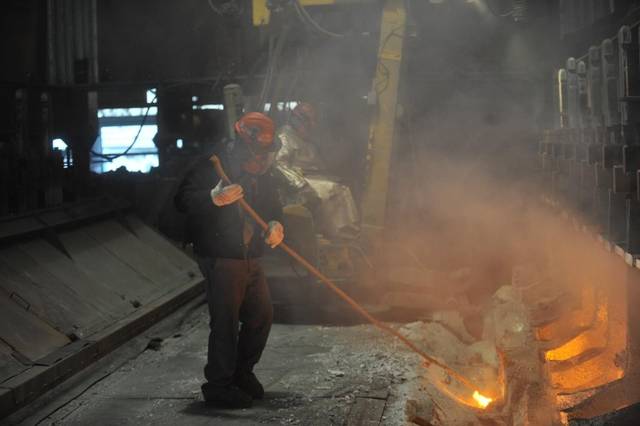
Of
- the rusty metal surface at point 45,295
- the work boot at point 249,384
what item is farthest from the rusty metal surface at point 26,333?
the work boot at point 249,384

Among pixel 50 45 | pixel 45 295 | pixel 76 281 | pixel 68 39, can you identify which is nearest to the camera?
pixel 45 295

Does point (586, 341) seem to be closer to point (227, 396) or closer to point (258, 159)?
point (227, 396)

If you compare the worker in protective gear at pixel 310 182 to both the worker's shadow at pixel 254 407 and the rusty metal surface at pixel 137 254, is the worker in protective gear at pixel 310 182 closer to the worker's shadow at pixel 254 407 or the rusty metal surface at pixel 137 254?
the rusty metal surface at pixel 137 254

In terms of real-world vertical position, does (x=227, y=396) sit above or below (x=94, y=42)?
below

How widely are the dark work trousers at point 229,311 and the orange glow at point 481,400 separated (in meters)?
2.00

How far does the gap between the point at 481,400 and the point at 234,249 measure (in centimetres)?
248

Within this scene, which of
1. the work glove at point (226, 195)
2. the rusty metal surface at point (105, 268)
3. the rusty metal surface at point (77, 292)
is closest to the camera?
the work glove at point (226, 195)

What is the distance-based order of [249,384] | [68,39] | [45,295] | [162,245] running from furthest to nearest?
1. [68,39]
2. [162,245]
3. [45,295]
4. [249,384]

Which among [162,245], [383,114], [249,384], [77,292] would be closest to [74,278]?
[77,292]

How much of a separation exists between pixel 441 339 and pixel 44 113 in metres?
6.74

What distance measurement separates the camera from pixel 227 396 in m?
4.77

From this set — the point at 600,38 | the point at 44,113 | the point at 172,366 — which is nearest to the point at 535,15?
the point at 600,38

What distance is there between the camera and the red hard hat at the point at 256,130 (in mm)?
4801

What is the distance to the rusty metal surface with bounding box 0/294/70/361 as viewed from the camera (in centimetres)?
564
